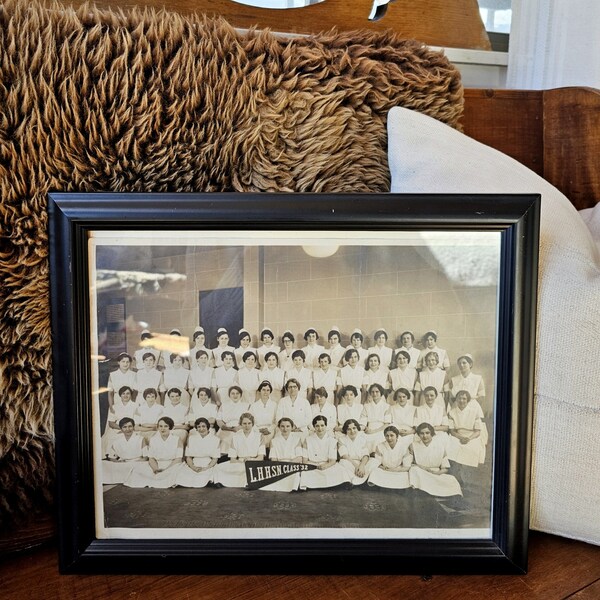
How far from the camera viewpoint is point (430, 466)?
549 mm

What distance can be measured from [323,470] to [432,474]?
12cm

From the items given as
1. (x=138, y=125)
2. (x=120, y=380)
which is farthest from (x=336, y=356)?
(x=138, y=125)

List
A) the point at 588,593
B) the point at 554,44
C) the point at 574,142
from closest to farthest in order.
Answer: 1. the point at 588,593
2. the point at 574,142
3. the point at 554,44

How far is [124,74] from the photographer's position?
57 centimetres

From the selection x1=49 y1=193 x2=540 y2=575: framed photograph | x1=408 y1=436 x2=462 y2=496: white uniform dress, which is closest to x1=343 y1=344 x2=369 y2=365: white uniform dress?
x1=49 y1=193 x2=540 y2=575: framed photograph

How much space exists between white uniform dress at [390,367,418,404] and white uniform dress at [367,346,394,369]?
0.01 meters

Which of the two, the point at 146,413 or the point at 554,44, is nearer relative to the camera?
the point at 146,413

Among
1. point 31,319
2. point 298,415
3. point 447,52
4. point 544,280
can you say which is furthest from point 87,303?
point 447,52

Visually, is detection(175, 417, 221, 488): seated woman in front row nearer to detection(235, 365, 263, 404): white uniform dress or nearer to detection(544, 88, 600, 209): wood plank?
detection(235, 365, 263, 404): white uniform dress

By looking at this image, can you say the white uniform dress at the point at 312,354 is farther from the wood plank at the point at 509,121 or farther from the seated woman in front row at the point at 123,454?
the wood plank at the point at 509,121

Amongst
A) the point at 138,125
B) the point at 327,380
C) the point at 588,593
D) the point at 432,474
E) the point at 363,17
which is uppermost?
the point at 363,17

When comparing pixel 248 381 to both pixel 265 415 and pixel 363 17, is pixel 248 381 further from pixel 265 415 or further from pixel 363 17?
pixel 363 17

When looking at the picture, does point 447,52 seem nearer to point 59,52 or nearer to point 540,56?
point 540,56

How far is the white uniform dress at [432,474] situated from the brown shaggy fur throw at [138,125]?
0.34m
